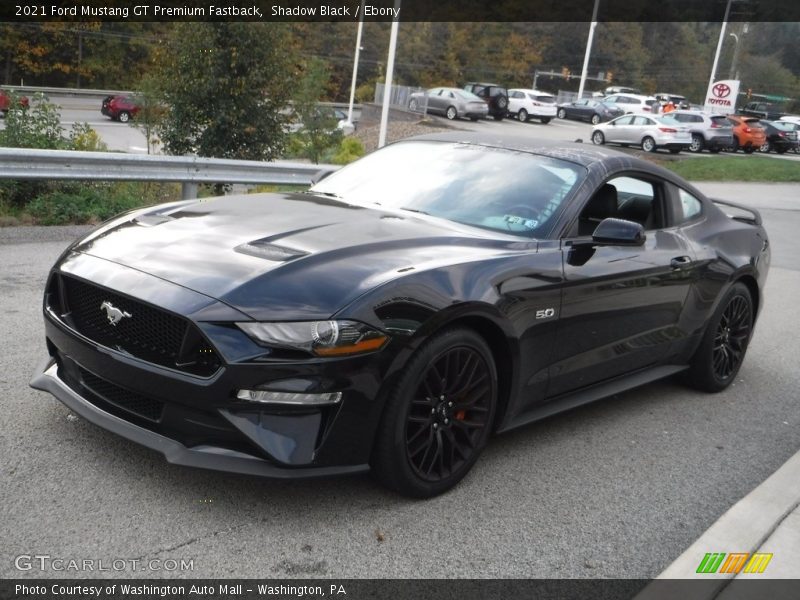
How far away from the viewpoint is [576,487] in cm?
434

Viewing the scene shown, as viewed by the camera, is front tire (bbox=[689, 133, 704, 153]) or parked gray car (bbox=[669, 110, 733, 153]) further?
front tire (bbox=[689, 133, 704, 153])

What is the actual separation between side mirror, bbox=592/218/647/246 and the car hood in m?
0.45

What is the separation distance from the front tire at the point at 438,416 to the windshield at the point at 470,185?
3.04ft

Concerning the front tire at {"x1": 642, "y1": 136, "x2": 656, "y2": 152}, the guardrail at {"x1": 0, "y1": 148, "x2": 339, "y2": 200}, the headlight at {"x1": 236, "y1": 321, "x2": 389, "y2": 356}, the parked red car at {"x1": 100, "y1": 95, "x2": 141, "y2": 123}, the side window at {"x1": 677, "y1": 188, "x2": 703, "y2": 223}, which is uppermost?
the side window at {"x1": 677, "y1": 188, "x2": 703, "y2": 223}

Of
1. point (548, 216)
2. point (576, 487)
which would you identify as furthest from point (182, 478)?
point (548, 216)

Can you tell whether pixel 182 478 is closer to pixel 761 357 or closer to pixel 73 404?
pixel 73 404

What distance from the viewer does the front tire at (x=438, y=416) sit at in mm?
3668

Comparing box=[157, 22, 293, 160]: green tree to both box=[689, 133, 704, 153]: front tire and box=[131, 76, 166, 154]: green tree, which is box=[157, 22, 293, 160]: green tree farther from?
box=[689, 133, 704, 153]: front tire

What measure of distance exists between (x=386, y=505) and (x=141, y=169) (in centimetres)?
680

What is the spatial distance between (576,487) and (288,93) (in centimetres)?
1392

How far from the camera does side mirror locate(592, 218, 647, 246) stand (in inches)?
180

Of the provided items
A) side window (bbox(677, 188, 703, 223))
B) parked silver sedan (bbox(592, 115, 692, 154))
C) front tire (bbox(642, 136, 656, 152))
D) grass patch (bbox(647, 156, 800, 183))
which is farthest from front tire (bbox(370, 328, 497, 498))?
front tire (bbox(642, 136, 656, 152))

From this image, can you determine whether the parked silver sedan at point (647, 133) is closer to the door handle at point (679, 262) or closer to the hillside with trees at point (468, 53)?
the hillside with trees at point (468, 53)

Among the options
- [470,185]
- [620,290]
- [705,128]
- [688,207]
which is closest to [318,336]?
[470,185]
